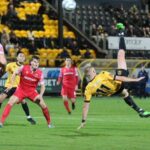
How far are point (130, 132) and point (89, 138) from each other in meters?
1.92

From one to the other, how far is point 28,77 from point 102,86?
214 centimetres

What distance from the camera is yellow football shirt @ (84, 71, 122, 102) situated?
1886cm

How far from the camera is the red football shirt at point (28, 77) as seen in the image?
1972cm

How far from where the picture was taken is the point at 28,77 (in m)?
19.8

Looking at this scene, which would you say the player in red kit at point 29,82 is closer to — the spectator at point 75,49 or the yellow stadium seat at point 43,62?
the yellow stadium seat at point 43,62

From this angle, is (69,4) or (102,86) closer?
(102,86)

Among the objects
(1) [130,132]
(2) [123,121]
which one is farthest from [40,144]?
(2) [123,121]

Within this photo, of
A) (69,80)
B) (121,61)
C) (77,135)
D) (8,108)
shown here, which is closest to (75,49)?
(69,80)

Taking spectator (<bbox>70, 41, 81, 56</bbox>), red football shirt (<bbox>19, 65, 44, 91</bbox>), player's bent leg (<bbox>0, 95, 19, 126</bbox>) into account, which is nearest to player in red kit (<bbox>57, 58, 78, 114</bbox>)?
red football shirt (<bbox>19, 65, 44, 91</bbox>)

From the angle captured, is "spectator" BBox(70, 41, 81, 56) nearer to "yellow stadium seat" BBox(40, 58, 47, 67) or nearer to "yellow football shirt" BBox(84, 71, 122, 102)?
"yellow stadium seat" BBox(40, 58, 47, 67)

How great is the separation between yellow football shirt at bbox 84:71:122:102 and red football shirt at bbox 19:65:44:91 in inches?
63.3

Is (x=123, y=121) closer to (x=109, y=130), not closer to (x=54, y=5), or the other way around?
(x=109, y=130)

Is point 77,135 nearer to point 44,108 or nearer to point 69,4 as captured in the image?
point 44,108

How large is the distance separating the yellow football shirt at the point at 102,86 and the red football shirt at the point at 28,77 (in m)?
1.61
